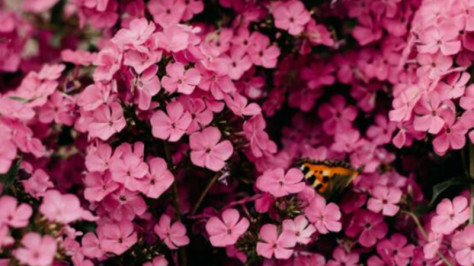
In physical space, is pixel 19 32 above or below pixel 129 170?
below

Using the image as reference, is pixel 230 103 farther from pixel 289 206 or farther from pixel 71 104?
pixel 71 104

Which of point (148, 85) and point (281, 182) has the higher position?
point (148, 85)

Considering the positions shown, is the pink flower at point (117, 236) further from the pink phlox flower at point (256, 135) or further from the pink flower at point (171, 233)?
the pink phlox flower at point (256, 135)

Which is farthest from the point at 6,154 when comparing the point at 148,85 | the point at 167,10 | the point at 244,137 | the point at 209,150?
the point at 167,10

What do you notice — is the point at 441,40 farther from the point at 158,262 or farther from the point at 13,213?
the point at 13,213

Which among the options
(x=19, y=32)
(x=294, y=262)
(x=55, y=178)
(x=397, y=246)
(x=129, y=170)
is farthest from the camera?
(x=19, y=32)

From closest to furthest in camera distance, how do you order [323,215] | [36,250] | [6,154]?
[36,250] < [6,154] < [323,215]

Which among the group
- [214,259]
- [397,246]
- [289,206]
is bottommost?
[214,259]

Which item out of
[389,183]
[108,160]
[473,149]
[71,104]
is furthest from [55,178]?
[473,149]
